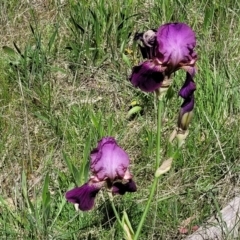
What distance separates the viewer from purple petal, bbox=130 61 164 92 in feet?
4.63

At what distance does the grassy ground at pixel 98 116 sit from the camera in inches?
79.1

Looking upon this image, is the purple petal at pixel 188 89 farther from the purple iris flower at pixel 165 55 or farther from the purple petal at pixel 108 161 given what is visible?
the purple petal at pixel 108 161

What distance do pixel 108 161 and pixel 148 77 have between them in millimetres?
232

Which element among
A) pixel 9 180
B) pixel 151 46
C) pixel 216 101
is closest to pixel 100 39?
pixel 216 101

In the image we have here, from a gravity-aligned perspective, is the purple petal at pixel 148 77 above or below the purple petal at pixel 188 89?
above

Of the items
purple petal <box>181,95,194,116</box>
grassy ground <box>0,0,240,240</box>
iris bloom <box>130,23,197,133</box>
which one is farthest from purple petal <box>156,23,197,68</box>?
grassy ground <box>0,0,240,240</box>

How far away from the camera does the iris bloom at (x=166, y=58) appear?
1410 mm

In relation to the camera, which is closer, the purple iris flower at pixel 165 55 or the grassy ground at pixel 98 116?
the purple iris flower at pixel 165 55

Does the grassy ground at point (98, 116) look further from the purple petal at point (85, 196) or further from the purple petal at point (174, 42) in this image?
the purple petal at point (174, 42)

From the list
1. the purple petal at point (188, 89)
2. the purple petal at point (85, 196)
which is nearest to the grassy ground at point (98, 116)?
the purple petal at point (85, 196)

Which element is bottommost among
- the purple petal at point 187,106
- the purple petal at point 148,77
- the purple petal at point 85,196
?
the purple petal at point 85,196

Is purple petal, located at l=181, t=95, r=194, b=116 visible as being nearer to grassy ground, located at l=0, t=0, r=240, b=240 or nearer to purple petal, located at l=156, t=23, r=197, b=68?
purple petal, located at l=156, t=23, r=197, b=68

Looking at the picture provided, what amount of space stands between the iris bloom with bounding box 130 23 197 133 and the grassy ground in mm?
612

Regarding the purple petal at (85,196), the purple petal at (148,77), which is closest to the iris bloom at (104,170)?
the purple petal at (85,196)
